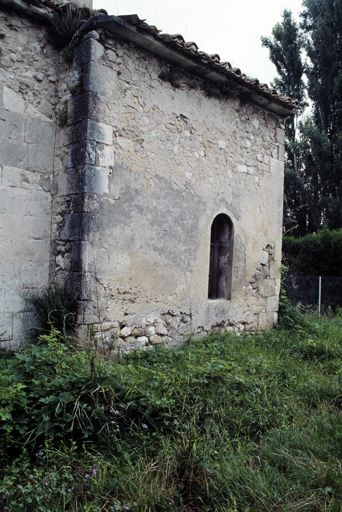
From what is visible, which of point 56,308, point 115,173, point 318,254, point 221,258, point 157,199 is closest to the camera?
point 56,308

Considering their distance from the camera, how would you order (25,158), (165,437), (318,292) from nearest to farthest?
1. (165,437)
2. (25,158)
3. (318,292)

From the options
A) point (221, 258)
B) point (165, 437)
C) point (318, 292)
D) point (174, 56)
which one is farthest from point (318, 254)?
point (165, 437)

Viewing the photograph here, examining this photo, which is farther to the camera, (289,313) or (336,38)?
(336,38)

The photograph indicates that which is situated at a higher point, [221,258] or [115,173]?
[115,173]

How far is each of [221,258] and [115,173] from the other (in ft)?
8.30

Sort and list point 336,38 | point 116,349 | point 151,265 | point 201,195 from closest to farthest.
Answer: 1. point 116,349
2. point 151,265
3. point 201,195
4. point 336,38

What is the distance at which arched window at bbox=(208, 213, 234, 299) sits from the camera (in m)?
6.43

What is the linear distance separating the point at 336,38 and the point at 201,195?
1500 centimetres

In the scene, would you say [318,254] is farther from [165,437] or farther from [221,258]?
[165,437]

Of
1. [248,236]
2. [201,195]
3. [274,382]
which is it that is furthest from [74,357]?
[248,236]

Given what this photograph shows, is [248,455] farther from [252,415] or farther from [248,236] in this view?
[248,236]

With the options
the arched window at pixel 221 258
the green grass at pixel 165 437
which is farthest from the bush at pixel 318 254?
the green grass at pixel 165 437

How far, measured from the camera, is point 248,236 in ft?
22.0

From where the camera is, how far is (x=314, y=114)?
17281 mm
